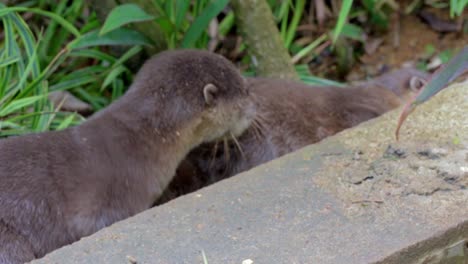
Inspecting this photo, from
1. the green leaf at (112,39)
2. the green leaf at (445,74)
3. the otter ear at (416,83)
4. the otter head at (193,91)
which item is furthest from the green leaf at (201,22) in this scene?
the green leaf at (445,74)

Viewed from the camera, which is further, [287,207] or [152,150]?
[152,150]

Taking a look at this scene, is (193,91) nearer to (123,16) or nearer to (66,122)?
(123,16)

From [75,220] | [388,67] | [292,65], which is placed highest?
[75,220]

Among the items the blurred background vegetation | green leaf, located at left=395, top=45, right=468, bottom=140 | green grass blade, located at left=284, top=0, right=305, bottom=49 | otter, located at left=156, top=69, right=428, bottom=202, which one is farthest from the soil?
green leaf, located at left=395, top=45, right=468, bottom=140

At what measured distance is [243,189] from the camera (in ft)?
10.2

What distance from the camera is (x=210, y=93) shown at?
3486mm

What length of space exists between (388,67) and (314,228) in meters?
2.43

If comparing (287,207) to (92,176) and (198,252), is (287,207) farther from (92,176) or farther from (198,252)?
(92,176)

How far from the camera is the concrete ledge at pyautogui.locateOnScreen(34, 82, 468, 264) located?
2.73 meters

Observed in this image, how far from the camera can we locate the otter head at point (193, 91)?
343cm

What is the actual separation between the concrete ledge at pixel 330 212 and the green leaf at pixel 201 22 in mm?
1015

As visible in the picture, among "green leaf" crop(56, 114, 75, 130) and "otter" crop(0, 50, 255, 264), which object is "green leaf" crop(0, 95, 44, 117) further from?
"otter" crop(0, 50, 255, 264)

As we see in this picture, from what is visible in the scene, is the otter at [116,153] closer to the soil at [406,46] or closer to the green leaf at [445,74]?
the green leaf at [445,74]

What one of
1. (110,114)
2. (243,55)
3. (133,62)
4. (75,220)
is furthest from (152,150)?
(243,55)
